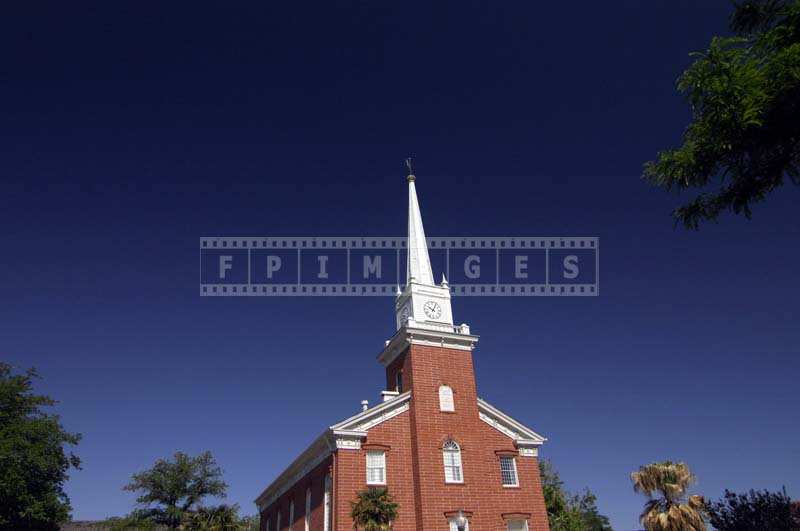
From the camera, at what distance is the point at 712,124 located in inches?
452

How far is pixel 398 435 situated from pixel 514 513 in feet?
26.7

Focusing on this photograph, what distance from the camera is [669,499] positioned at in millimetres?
36438

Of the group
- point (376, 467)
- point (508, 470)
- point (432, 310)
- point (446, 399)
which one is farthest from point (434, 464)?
point (432, 310)

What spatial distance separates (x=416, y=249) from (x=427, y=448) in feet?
44.1

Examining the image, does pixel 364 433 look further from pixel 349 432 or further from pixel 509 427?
pixel 509 427

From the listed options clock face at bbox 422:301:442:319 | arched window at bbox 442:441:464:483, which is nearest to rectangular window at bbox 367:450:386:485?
arched window at bbox 442:441:464:483

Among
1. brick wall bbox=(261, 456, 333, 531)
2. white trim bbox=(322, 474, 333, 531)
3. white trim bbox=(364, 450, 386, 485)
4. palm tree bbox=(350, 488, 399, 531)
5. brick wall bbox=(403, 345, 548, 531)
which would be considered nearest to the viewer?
palm tree bbox=(350, 488, 399, 531)

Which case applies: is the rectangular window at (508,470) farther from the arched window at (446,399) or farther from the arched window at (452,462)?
the arched window at (446,399)

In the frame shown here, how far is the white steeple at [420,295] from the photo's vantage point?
39344mm

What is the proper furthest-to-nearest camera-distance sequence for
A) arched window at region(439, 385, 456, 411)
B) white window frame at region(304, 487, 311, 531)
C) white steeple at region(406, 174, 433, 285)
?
white steeple at region(406, 174, 433, 285)
white window frame at region(304, 487, 311, 531)
arched window at region(439, 385, 456, 411)

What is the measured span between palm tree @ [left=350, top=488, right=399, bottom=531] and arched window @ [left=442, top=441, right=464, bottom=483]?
6196 mm

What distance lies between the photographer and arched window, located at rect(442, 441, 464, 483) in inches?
1396

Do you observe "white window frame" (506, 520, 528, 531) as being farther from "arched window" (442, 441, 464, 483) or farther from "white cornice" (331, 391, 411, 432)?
"white cornice" (331, 391, 411, 432)

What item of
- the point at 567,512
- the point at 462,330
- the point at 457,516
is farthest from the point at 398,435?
the point at 567,512
